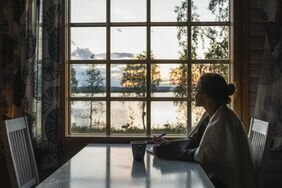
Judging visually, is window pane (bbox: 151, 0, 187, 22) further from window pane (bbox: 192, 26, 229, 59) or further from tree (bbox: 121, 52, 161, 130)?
tree (bbox: 121, 52, 161, 130)

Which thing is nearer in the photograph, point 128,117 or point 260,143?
point 260,143

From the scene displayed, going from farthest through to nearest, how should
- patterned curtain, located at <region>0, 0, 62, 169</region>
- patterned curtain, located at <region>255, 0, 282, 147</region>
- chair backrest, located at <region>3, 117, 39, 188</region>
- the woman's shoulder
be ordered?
patterned curtain, located at <region>0, 0, 62, 169</region>, patterned curtain, located at <region>255, 0, 282, 147</region>, the woman's shoulder, chair backrest, located at <region>3, 117, 39, 188</region>

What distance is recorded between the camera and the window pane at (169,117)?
10.1ft

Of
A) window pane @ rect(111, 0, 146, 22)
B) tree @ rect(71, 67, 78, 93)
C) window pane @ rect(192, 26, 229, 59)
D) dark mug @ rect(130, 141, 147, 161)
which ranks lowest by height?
dark mug @ rect(130, 141, 147, 161)

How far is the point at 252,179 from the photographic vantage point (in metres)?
1.98

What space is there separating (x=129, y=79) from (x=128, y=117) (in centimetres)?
31

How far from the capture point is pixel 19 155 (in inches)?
80.9

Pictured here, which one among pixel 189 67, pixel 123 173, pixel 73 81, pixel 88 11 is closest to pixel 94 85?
pixel 73 81

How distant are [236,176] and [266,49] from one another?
1253 mm

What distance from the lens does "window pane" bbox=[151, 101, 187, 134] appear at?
3068 millimetres

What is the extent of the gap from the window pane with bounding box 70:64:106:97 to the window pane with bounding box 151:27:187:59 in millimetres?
461

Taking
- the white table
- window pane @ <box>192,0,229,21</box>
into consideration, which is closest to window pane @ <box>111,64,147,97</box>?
window pane @ <box>192,0,229,21</box>

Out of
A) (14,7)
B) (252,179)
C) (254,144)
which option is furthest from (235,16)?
(14,7)

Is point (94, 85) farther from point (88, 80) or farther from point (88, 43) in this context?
point (88, 43)
